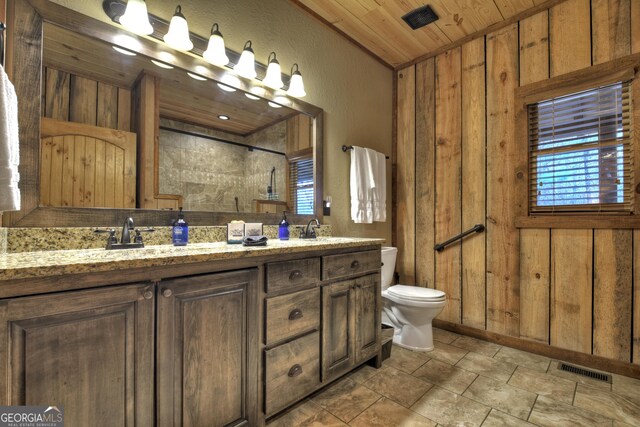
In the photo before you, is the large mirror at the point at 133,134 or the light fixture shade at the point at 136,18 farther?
the light fixture shade at the point at 136,18

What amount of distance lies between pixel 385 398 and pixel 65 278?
158cm

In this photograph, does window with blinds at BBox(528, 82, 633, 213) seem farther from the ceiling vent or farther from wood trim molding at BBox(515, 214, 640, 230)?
the ceiling vent

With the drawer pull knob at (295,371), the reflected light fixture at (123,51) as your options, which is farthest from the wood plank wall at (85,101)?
the drawer pull knob at (295,371)

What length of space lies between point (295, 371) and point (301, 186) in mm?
1245

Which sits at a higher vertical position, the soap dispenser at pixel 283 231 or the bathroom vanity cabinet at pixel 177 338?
the soap dispenser at pixel 283 231

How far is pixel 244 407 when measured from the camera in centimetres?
123

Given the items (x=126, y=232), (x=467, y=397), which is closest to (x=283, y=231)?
(x=126, y=232)

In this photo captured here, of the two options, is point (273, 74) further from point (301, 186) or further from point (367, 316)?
point (367, 316)

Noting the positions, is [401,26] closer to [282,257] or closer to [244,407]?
[282,257]

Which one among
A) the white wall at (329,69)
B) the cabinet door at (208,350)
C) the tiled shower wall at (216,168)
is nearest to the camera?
the cabinet door at (208,350)

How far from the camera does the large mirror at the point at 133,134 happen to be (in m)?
1.22

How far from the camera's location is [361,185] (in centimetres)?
253

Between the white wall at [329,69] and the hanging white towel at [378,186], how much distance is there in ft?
0.54

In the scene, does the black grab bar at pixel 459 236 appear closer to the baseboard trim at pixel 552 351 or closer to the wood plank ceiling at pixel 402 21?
the baseboard trim at pixel 552 351
